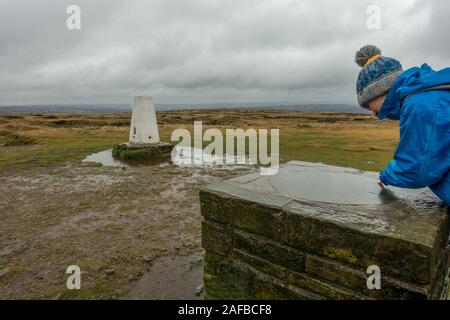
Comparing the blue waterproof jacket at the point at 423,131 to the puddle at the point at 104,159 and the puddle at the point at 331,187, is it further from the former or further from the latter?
the puddle at the point at 104,159

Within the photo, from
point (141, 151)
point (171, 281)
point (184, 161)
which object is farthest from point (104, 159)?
point (171, 281)

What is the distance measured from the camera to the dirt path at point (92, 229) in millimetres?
5008

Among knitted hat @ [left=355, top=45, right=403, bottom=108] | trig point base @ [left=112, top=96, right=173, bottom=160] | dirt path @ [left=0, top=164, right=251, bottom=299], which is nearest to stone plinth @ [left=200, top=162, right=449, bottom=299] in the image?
knitted hat @ [left=355, top=45, right=403, bottom=108]

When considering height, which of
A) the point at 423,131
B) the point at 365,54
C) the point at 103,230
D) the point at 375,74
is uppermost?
the point at 365,54

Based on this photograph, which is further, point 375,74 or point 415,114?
point 375,74

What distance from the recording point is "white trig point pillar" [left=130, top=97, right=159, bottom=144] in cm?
1695

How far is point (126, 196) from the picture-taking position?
9.65 m

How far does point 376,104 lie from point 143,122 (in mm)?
15453

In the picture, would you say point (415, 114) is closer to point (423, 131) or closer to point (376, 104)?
point (423, 131)

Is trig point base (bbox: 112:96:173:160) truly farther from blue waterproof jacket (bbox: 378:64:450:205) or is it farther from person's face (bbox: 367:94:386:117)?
blue waterproof jacket (bbox: 378:64:450:205)

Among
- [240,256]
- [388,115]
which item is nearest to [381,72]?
[388,115]

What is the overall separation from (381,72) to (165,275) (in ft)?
14.3

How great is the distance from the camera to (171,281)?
4988 mm

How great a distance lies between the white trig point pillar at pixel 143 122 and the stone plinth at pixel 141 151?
1.55 feet
